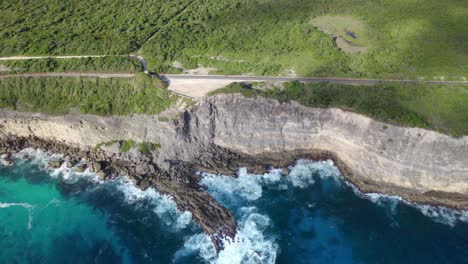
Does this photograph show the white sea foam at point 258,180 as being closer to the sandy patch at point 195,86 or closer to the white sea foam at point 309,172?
the white sea foam at point 309,172

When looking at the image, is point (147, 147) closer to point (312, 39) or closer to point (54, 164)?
point (54, 164)

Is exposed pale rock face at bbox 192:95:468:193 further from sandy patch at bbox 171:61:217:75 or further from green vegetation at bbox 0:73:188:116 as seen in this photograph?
green vegetation at bbox 0:73:188:116

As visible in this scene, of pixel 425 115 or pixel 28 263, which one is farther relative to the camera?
pixel 425 115

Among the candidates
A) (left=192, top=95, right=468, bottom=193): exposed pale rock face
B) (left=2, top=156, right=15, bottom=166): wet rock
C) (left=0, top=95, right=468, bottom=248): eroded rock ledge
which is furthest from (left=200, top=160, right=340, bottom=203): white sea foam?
(left=2, top=156, right=15, bottom=166): wet rock

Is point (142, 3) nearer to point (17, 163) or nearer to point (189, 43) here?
point (189, 43)

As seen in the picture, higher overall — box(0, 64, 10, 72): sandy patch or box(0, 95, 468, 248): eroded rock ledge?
box(0, 64, 10, 72): sandy patch

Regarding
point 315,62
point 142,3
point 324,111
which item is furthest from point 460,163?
point 142,3
